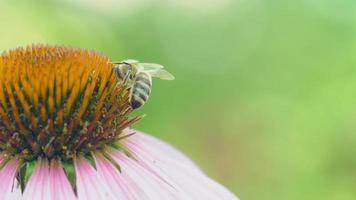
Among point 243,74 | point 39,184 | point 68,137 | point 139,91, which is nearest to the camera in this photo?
point 39,184

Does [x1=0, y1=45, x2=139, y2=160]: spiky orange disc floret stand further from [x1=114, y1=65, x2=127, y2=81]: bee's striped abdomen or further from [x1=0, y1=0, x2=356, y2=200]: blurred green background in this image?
[x1=0, y1=0, x2=356, y2=200]: blurred green background

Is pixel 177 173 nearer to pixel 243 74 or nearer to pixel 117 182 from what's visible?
pixel 117 182

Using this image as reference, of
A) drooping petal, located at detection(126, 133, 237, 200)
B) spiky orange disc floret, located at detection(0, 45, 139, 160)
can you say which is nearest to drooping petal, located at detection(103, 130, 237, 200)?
drooping petal, located at detection(126, 133, 237, 200)

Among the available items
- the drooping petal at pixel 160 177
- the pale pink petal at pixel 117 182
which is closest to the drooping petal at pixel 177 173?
the drooping petal at pixel 160 177

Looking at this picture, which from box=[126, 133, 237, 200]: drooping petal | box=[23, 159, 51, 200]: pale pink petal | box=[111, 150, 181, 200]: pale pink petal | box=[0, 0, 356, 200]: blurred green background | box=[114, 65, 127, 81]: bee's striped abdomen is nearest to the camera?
box=[23, 159, 51, 200]: pale pink petal

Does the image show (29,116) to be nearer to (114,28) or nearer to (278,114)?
(278,114)

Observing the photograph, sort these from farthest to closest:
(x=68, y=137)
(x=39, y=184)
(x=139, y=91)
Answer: (x=139, y=91)
(x=68, y=137)
(x=39, y=184)

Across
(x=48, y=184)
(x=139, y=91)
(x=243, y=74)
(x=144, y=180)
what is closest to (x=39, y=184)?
(x=48, y=184)
